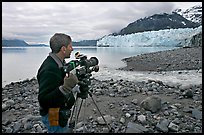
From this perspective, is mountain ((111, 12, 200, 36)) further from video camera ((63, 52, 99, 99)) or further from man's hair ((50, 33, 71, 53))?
man's hair ((50, 33, 71, 53))

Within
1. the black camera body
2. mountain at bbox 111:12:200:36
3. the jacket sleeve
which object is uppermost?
mountain at bbox 111:12:200:36

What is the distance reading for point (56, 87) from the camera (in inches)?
102

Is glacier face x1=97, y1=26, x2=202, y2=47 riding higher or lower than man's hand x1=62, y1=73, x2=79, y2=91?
higher

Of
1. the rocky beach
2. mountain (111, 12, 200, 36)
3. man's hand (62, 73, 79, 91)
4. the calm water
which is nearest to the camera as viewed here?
man's hand (62, 73, 79, 91)

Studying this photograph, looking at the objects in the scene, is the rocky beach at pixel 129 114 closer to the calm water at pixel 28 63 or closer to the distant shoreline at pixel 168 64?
the calm water at pixel 28 63

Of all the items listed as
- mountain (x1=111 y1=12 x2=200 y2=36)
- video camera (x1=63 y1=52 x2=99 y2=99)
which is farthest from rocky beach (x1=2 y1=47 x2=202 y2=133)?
mountain (x1=111 y1=12 x2=200 y2=36)

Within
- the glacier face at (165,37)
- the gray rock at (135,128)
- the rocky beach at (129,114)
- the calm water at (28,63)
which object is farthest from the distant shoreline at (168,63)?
the glacier face at (165,37)

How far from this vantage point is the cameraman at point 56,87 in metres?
2.55

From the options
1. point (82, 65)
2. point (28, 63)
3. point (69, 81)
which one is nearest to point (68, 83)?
point (69, 81)

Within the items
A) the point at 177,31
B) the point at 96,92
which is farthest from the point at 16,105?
the point at 177,31

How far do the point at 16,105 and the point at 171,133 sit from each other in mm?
4395

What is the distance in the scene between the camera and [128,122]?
16.8 ft

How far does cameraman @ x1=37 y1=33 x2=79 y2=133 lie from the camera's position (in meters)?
2.55

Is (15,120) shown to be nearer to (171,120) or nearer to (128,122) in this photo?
(128,122)
